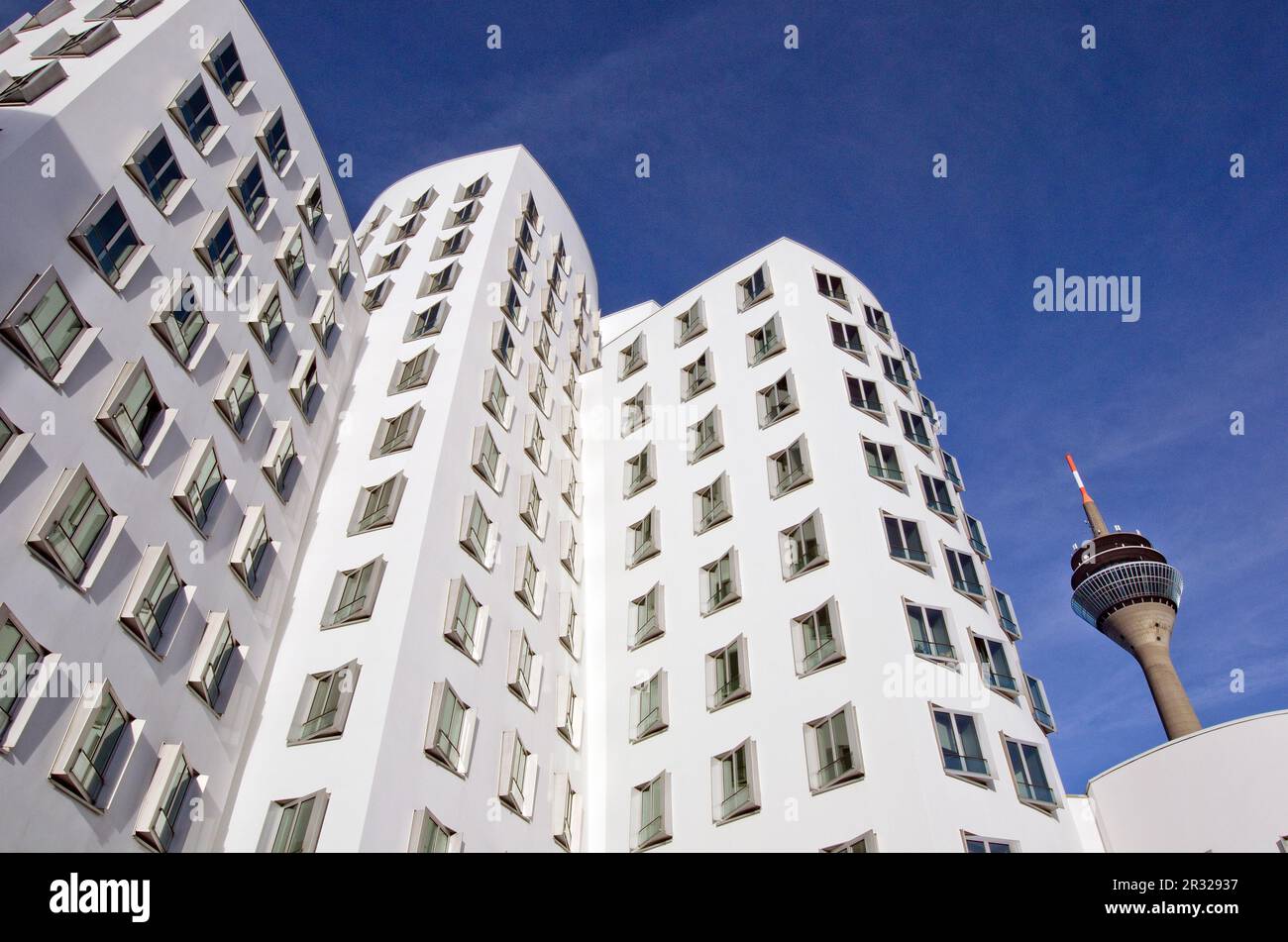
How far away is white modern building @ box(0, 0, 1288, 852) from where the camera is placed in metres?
19.4

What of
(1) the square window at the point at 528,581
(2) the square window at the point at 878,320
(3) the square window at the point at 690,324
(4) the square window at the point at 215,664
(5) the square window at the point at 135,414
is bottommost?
(4) the square window at the point at 215,664

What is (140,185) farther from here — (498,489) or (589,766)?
(589,766)

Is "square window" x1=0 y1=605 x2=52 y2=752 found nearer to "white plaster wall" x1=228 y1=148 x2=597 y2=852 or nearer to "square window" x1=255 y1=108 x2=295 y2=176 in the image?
"white plaster wall" x1=228 y1=148 x2=597 y2=852

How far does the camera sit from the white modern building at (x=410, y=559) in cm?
1936

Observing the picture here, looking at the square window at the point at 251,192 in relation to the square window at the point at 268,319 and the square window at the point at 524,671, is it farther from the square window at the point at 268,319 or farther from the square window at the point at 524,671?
the square window at the point at 524,671

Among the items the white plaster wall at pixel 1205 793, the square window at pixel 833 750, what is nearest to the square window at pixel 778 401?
the square window at pixel 833 750

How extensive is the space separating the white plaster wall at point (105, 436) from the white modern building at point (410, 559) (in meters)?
0.09

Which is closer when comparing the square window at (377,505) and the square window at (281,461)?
the square window at (281,461)

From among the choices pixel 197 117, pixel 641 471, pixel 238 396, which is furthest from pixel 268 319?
pixel 641 471

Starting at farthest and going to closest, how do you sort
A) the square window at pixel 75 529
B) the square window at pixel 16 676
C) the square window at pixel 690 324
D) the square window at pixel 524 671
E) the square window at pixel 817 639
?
the square window at pixel 690 324 → the square window at pixel 524 671 → the square window at pixel 817 639 → the square window at pixel 75 529 → the square window at pixel 16 676

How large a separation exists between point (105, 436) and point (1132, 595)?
10636 cm

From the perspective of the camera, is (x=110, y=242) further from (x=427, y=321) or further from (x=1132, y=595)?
(x=1132, y=595)

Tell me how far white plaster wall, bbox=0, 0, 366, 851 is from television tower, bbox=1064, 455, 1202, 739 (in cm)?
9667
